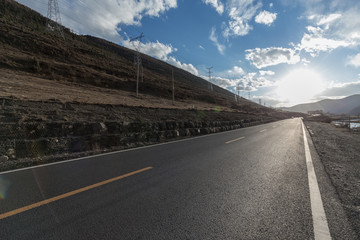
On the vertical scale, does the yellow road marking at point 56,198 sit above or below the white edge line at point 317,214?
above

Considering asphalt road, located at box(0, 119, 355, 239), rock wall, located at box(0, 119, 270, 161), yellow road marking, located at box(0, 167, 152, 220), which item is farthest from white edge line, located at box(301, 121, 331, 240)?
rock wall, located at box(0, 119, 270, 161)

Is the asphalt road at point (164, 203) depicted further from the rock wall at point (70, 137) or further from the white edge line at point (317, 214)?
the rock wall at point (70, 137)

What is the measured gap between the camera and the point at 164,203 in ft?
9.23

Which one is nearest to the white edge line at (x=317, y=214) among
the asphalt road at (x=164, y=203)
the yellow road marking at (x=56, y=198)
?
the asphalt road at (x=164, y=203)

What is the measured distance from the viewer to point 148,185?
353 centimetres

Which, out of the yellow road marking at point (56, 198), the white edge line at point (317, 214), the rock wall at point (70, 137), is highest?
the rock wall at point (70, 137)

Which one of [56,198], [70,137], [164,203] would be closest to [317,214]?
[164,203]

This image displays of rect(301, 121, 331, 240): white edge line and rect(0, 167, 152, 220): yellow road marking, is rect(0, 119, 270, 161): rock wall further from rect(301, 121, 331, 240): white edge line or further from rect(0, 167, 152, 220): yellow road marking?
rect(301, 121, 331, 240): white edge line

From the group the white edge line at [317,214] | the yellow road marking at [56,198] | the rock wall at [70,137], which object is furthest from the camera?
the rock wall at [70,137]

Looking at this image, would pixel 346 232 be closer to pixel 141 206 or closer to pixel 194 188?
pixel 194 188

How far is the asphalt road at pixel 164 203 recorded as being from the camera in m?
2.12


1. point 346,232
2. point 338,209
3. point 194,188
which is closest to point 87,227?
point 194,188

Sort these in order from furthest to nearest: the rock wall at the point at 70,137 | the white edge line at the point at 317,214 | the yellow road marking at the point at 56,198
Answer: the rock wall at the point at 70,137, the yellow road marking at the point at 56,198, the white edge line at the point at 317,214

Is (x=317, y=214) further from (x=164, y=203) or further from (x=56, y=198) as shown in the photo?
(x=56, y=198)
